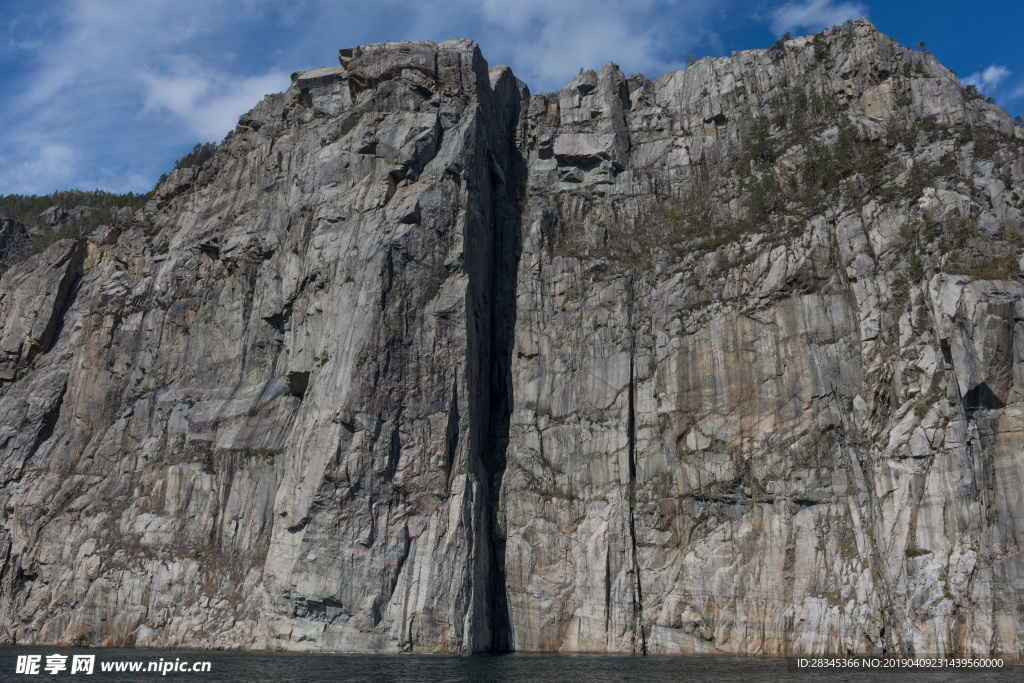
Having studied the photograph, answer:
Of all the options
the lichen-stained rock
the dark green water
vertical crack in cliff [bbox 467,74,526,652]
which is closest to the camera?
the dark green water

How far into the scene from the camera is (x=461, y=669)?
105 feet

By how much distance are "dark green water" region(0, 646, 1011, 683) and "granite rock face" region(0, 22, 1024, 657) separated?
2896 mm

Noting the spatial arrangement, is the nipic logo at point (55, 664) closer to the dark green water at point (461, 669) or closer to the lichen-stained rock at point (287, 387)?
the dark green water at point (461, 669)

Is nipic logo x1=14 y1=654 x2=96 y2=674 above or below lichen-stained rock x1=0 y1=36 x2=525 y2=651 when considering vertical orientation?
below

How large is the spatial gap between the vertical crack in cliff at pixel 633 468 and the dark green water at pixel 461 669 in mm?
2731

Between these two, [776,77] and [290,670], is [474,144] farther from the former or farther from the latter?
[290,670]

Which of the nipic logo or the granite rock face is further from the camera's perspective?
the granite rock face

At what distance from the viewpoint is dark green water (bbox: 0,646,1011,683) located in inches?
1110

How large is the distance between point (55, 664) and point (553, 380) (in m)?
29.5

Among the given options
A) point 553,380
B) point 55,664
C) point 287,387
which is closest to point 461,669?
point 55,664

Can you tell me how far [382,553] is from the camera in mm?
41844

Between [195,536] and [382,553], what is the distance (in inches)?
487

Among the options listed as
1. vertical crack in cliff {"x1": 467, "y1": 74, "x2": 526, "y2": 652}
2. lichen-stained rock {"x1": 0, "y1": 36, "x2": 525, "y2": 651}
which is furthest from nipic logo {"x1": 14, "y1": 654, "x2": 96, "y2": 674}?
vertical crack in cliff {"x1": 467, "y1": 74, "x2": 526, "y2": 652}

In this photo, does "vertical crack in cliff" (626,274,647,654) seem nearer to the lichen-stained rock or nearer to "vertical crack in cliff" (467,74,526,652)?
"vertical crack in cliff" (467,74,526,652)
